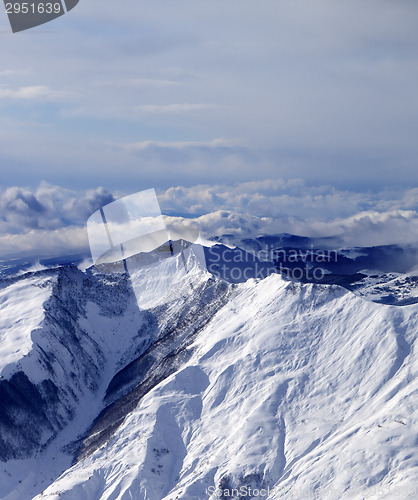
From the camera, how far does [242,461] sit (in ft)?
648

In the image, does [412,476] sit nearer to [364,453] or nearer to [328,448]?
[364,453]

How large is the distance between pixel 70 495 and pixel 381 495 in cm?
8625

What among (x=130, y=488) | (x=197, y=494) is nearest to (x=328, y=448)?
(x=197, y=494)

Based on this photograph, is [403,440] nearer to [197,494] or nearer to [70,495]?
[197,494]

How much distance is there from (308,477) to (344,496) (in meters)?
12.3

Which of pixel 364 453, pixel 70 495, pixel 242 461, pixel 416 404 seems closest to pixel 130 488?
pixel 70 495

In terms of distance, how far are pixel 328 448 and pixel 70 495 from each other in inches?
2906

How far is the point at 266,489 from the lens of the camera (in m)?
190

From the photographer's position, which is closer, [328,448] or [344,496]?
[344,496]

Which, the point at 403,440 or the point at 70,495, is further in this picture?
the point at 70,495

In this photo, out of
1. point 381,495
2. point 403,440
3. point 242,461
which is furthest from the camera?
point 242,461

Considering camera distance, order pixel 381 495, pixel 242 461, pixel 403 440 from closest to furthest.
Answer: pixel 381 495 → pixel 403 440 → pixel 242 461

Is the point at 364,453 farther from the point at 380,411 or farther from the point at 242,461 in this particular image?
the point at 242,461

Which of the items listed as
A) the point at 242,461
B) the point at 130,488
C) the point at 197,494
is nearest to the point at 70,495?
the point at 130,488
